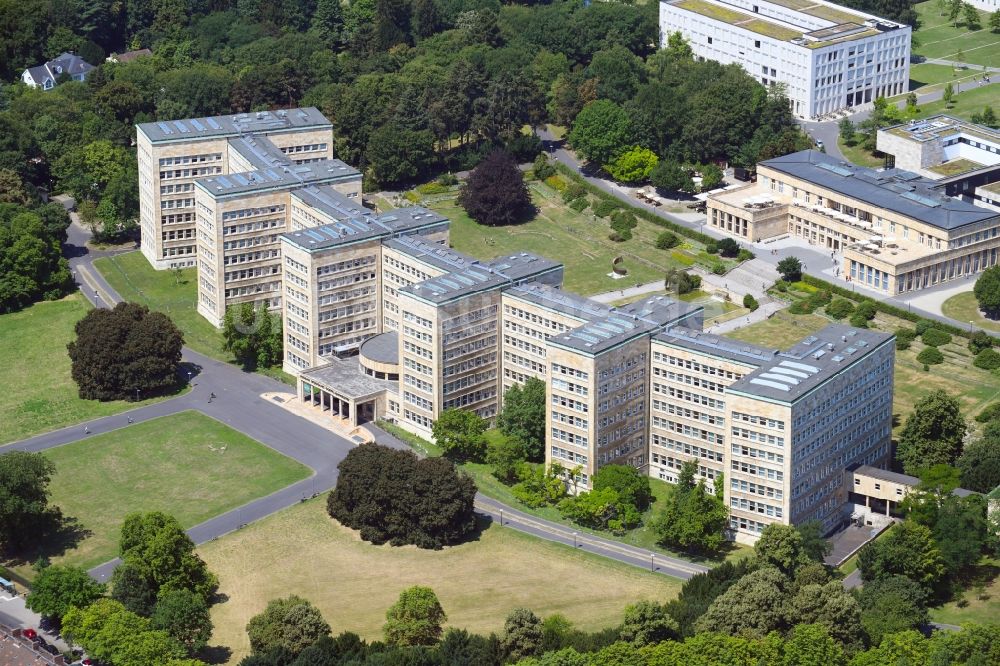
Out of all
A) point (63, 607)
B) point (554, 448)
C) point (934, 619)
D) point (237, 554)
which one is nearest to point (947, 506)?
point (934, 619)

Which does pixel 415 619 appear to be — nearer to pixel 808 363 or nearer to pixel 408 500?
pixel 408 500

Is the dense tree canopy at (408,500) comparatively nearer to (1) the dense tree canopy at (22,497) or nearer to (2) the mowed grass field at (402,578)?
(2) the mowed grass field at (402,578)

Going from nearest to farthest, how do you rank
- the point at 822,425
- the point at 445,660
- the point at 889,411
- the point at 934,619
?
the point at 445,660
the point at 934,619
the point at 822,425
the point at 889,411

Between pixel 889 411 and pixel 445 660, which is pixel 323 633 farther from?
pixel 889 411

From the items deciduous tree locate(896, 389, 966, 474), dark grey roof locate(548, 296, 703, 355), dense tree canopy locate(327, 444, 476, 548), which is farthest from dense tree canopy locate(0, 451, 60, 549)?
deciduous tree locate(896, 389, 966, 474)

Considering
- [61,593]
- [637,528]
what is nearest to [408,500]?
[637,528]

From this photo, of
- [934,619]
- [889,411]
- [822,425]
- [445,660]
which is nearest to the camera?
[445,660]

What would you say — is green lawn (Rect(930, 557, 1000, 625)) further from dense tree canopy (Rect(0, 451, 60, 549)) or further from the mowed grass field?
dense tree canopy (Rect(0, 451, 60, 549))
